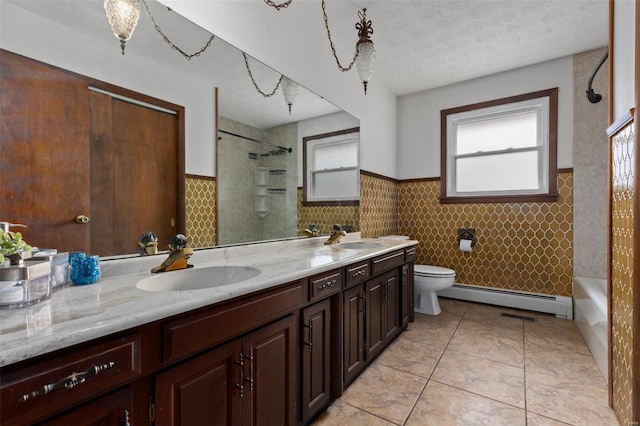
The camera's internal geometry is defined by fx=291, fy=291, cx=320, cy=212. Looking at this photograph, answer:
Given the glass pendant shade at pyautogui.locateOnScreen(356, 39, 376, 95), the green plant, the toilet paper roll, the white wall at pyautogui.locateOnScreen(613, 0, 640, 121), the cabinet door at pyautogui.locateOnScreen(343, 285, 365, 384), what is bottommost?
the cabinet door at pyautogui.locateOnScreen(343, 285, 365, 384)

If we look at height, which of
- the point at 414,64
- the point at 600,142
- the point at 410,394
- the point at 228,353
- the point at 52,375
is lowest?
the point at 410,394

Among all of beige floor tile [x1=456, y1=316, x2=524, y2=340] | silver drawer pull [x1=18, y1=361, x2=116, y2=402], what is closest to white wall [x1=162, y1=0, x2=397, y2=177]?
silver drawer pull [x1=18, y1=361, x2=116, y2=402]

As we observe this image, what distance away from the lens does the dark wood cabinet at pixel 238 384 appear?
0.85 m

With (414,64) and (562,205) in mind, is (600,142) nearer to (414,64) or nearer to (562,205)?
(562,205)

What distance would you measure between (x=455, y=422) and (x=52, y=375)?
173 cm

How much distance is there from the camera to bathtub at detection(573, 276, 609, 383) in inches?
77.3

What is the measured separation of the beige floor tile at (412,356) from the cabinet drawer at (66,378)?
1.81m

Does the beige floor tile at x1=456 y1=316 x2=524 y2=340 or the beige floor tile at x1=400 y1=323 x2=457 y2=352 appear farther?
the beige floor tile at x1=456 y1=316 x2=524 y2=340

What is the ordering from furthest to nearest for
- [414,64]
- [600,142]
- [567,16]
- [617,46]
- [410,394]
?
[414,64] → [600,142] → [567,16] → [410,394] → [617,46]

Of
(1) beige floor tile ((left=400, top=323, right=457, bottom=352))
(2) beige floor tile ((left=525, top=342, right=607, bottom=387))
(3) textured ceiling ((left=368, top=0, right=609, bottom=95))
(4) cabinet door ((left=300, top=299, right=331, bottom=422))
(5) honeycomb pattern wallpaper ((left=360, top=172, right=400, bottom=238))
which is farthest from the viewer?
(5) honeycomb pattern wallpaper ((left=360, top=172, right=400, bottom=238))

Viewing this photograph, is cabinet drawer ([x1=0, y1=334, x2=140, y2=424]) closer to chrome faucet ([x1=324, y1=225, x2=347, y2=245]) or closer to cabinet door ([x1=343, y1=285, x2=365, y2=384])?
cabinet door ([x1=343, y1=285, x2=365, y2=384])

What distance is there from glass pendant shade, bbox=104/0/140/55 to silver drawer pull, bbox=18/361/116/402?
1.21m

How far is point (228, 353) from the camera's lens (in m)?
1.00

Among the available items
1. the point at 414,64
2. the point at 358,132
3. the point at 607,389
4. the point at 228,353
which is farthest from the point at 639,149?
the point at 414,64
